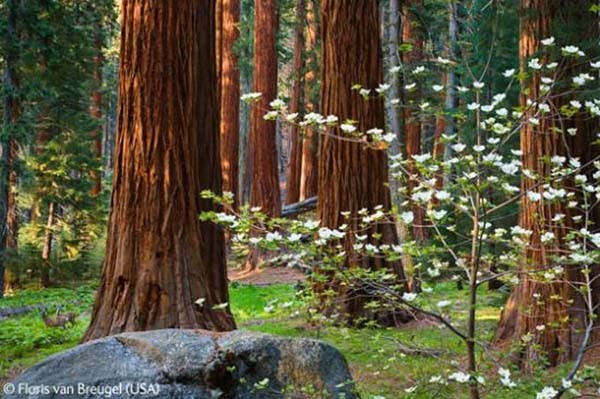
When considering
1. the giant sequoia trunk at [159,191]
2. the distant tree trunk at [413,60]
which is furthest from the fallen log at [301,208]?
the giant sequoia trunk at [159,191]

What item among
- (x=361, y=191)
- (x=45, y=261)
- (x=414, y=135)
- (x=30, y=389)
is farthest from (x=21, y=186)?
(x=30, y=389)

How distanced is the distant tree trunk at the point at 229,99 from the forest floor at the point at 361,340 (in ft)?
16.4

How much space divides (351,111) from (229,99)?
31.9 ft

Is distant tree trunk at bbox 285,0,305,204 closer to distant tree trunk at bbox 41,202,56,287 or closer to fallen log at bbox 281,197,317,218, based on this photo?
fallen log at bbox 281,197,317,218

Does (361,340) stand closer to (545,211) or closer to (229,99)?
(545,211)

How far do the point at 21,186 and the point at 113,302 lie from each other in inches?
496

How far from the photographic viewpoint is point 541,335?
4883mm

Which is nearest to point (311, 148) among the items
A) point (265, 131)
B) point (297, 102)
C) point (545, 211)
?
point (297, 102)

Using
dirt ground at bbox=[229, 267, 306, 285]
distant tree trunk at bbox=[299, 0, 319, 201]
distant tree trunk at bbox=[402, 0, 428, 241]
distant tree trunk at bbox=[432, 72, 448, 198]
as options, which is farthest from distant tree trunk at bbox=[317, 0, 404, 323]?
distant tree trunk at bbox=[299, 0, 319, 201]

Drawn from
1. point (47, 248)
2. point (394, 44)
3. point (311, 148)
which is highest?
point (394, 44)

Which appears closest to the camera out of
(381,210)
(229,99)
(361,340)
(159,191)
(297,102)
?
(381,210)

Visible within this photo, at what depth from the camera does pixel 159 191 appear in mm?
5000

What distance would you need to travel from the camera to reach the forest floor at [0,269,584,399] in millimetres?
3361

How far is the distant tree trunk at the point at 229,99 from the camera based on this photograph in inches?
648
